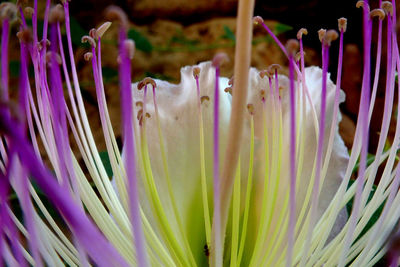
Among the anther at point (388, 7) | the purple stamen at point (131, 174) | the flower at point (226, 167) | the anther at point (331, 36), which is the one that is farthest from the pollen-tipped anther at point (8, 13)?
the anther at point (388, 7)

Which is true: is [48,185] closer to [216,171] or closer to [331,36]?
[216,171]

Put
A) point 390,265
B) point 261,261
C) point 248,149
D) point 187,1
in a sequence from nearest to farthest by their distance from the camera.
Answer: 1. point 390,265
2. point 261,261
3. point 248,149
4. point 187,1

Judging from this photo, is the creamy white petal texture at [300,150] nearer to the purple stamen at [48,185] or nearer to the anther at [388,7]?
the anther at [388,7]

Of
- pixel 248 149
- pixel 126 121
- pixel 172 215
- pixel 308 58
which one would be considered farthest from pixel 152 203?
pixel 308 58

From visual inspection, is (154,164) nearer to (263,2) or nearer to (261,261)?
(261,261)

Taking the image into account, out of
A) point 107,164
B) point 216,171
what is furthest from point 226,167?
point 107,164

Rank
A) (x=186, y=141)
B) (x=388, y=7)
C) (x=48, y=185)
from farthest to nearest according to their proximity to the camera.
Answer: (x=186, y=141) < (x=388, y=7) < (x=48, y=185)

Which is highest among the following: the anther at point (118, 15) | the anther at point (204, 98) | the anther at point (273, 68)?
the anther at point (118, 15)

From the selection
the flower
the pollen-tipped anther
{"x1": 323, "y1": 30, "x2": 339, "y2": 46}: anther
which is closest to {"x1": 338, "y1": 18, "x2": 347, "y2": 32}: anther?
the flower
